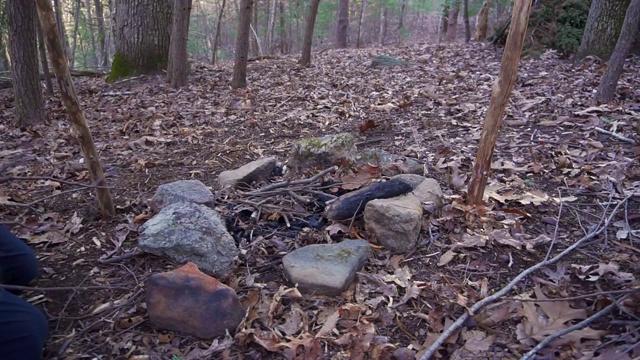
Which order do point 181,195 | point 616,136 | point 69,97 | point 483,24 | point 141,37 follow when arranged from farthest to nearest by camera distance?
1. point 483,24
2. point 141,37
3. point 616,136
4. point 181,195
5. point 69,97

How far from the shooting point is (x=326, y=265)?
116 inches

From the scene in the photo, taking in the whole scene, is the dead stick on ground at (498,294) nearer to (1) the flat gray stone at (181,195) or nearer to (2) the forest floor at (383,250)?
(2) the forest floor at (383,250)

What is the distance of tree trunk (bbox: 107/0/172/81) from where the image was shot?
8.76 metres

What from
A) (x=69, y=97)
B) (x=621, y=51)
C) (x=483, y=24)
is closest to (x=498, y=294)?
(x=69, y=97)

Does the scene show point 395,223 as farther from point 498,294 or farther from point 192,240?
point 192,240

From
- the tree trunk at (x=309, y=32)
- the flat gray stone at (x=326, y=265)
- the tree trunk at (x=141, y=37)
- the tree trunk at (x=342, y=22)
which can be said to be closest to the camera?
the flat gray stone at (x=326, y=265)

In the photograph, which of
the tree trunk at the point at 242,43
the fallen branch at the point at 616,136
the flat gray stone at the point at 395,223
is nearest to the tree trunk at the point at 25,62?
the tree trunk at the point at 242,43

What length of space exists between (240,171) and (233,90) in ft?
13.7

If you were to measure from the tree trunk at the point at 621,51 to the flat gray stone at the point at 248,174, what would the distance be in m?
4.30

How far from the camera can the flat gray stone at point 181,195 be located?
12.1 ft

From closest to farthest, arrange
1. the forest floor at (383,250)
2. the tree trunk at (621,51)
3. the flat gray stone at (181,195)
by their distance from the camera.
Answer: the forest floor at (383,250), the flat gray stone at (181,195), the tree trunk at (621,51)

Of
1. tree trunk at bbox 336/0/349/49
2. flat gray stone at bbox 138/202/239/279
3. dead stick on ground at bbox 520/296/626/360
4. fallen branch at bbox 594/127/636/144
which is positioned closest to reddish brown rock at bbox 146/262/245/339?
flat gray stone at bbox 138/202/239/279

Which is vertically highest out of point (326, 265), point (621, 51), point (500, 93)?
point (621, 51)

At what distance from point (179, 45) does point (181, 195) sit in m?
5.25
